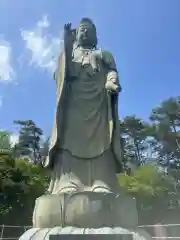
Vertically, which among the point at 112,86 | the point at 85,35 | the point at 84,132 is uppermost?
the point at 85,35

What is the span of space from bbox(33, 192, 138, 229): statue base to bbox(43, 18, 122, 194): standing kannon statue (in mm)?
293

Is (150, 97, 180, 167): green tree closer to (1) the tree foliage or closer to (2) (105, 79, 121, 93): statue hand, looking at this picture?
(1) the tree foliage

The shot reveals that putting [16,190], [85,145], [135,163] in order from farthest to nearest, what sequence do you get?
[135,163] < [16,190] < [85,145]

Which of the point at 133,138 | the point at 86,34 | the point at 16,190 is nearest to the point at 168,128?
the point at 133,138

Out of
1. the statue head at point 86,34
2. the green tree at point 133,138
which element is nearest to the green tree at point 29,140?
the green tree at point 133,138

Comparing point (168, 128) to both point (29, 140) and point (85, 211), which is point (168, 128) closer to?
point (29, 140)

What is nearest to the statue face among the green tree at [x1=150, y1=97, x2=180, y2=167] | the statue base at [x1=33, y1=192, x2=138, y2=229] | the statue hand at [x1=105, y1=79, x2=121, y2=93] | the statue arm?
the statue arm

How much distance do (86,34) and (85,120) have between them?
158cm

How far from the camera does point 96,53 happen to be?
6531 millimetres

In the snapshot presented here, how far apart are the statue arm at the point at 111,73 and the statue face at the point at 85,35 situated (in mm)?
351

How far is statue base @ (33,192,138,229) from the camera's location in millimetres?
5137

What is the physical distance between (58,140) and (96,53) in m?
1.66

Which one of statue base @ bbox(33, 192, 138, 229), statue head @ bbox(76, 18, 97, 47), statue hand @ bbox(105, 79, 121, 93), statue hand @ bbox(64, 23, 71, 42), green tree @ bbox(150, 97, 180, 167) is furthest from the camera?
green tree @ bbox(150, 97, 180, 167)

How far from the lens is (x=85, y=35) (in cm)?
664
